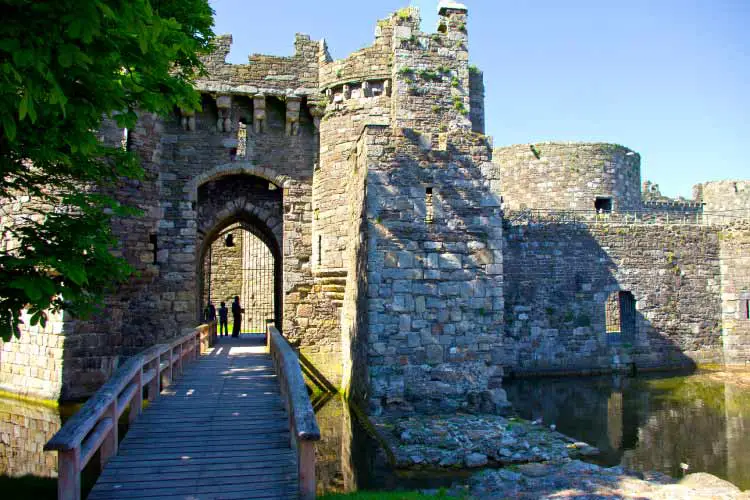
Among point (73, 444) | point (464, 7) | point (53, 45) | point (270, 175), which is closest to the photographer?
point (53, 45)

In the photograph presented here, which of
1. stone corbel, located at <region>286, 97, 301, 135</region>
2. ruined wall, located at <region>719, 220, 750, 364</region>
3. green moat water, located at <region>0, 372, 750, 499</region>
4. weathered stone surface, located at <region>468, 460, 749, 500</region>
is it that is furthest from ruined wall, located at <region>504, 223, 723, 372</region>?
weathered stone surface, located at <region>468, 460, 749, 500</region>

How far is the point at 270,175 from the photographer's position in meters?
14.8

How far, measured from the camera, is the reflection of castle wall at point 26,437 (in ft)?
A: 29.0

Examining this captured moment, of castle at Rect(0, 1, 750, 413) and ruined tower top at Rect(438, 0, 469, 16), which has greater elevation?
ruined tower top at Rect(438, 0, 469, 16)

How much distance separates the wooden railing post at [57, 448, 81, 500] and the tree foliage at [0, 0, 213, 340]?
42.0 inches

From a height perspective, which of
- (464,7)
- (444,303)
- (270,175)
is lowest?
(444,303)

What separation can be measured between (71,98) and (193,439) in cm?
398

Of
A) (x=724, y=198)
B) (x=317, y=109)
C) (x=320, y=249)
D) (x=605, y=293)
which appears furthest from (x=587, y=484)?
(x=724, y=198)

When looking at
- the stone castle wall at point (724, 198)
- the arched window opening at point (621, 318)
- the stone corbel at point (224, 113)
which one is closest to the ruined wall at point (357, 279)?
the stone corbel at point (224, 113)

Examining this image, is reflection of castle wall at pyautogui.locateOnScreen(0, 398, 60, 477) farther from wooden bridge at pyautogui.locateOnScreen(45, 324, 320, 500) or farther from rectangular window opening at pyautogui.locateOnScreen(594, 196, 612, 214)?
rectangular window opening at pyautogui.locateOnScreen(594, 196, 612, 214)

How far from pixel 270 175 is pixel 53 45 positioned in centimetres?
1129

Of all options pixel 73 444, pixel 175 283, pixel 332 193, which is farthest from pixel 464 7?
pixel 73 444

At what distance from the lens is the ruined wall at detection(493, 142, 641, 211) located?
20.8 metres

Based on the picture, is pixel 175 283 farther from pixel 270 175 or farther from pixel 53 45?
pixel 53 45
